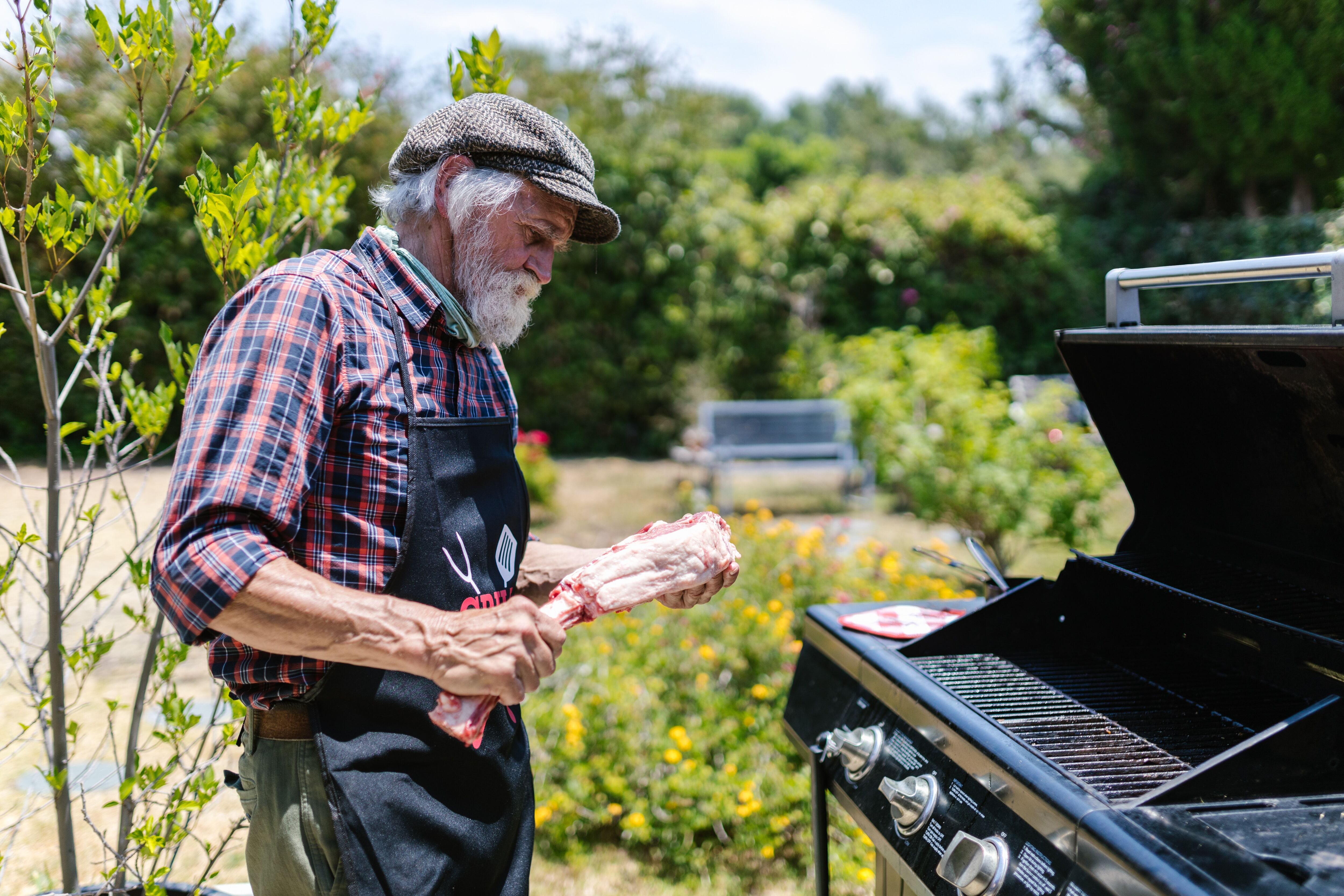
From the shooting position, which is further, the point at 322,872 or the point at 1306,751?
the point at 322,872

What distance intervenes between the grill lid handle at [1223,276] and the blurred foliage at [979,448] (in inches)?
136

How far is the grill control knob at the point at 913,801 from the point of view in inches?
56.1

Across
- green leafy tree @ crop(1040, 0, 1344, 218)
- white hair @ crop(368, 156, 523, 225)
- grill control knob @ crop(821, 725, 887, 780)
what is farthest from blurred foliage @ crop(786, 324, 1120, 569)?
white hair @ crop(368, 156, 523, 225)

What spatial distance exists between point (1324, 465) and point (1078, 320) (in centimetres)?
976

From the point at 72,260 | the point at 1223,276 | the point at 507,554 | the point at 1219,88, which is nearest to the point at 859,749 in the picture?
the point at 507,554

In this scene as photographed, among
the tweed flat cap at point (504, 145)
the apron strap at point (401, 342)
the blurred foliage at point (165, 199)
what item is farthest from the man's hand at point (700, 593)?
the blurred foliage at point (165, 199)

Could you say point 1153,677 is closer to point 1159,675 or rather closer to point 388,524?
point 1159,675

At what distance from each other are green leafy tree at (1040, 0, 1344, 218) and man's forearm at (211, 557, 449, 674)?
15.9 ft

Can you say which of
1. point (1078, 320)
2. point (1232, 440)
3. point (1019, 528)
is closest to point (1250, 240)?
point (1078, 320)

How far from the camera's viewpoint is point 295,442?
49.4 inches

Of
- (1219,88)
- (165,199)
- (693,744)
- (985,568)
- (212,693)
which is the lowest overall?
(693,744)

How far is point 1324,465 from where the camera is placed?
1.56 metres

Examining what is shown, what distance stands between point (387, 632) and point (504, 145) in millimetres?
840

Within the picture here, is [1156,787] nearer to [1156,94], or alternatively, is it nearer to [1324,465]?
[1324,465]
